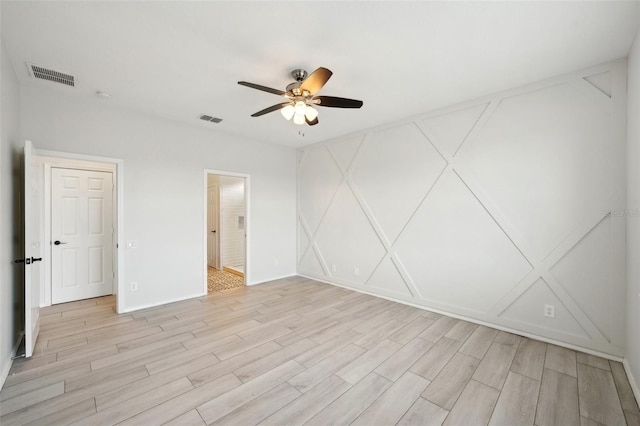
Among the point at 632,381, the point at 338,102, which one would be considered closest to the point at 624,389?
the point at 632,381

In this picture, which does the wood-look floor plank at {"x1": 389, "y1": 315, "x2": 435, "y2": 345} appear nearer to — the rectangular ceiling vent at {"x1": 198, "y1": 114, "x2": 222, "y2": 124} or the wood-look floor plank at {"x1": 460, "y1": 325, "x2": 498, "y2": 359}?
the wood-look floor plank at {"x1": 460, "y1": 325, "x2": 498, "y2": 359}

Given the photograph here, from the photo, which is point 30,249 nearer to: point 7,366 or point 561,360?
point 7,366

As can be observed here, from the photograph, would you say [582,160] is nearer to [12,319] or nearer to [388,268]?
[388,268]

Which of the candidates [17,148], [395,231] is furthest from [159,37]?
Answer: [395,231]

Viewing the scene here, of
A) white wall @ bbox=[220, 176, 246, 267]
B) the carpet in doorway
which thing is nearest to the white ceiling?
the carpet in doorway

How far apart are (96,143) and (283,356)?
369 cm

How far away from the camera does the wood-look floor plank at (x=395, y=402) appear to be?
1.81 metres

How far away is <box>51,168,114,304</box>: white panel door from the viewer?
4168mm

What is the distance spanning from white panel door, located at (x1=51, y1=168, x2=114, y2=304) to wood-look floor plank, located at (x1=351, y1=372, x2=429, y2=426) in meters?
4.90

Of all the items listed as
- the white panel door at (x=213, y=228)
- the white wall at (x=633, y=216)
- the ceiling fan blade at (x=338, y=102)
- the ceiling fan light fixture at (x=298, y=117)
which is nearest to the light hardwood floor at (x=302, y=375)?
the white wall at (x=633, y=216)

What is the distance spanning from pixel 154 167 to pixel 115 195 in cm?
65

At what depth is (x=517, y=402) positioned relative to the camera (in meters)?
1.98

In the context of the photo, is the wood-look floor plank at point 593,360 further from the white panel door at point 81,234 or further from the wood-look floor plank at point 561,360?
the white panel door at point 81,234

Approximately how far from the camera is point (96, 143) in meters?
3.55
